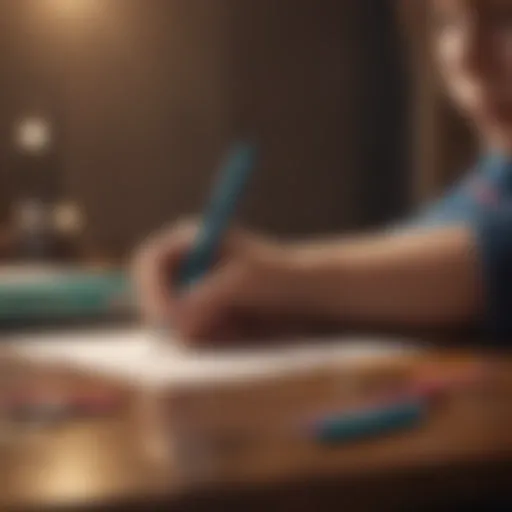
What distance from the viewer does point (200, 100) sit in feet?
2.41

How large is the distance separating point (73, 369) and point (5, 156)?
36 centimetres

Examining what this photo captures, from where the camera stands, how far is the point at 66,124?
71cm

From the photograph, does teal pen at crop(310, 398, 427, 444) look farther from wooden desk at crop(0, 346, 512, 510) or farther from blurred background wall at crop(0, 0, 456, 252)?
blurred background wall at crop(0, 0, 456, 252)

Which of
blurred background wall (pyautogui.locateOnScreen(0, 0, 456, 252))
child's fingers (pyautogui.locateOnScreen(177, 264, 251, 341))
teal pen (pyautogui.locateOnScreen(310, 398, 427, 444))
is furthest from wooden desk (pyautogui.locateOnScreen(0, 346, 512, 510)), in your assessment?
blurred background wall (pyautogui.locateOnScreen(0, 0, 456, 252))

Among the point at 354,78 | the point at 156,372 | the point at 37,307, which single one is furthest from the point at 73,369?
the point at 354,78

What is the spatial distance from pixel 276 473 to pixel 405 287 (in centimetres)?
24

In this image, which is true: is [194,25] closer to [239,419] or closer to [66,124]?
[66,124]

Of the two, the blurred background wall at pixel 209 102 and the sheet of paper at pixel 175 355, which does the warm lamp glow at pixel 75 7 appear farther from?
the sheet of paper at pixel 175 355

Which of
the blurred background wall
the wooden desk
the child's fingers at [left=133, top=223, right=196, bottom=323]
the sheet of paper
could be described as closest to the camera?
the wooden desk

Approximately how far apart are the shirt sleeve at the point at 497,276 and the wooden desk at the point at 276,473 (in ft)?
0.60

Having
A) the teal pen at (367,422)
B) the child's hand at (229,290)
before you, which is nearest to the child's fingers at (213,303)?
the child's hand at (229,290)

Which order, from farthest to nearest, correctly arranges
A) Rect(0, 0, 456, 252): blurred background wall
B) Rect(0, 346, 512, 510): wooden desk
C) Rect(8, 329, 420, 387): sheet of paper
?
Rect(0, 0, 456, 252): blurred background wall, Rect(8, 329, 420, 387): sheet of paper, Rect(0, 346, 512, 510): wooden desk

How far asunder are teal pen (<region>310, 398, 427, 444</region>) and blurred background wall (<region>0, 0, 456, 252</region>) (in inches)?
15.7

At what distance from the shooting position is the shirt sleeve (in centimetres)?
45
